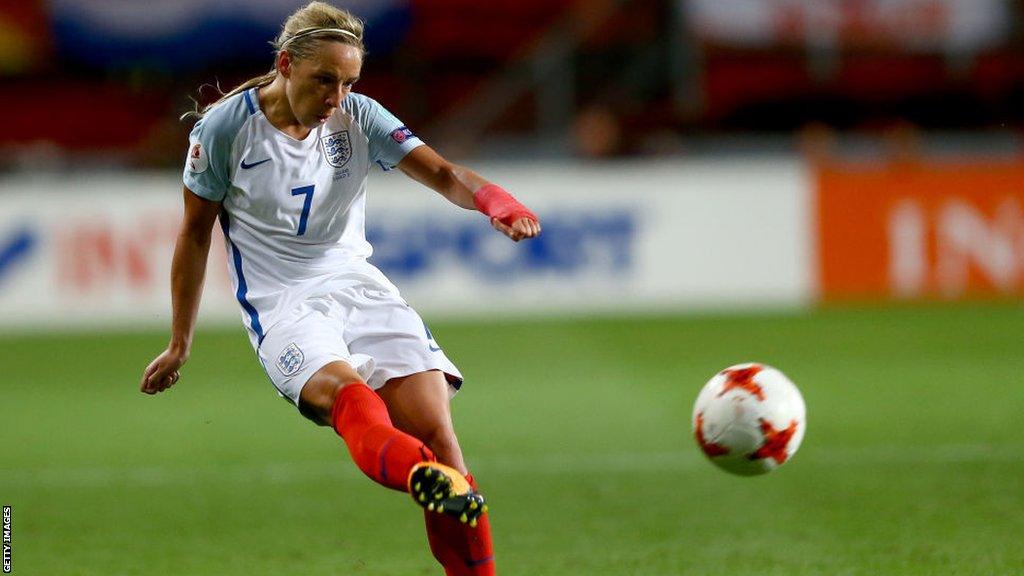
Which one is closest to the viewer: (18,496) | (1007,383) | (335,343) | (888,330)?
(335,343)

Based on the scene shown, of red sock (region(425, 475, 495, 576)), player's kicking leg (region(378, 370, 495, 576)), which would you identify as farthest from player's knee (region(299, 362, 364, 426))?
red sock (region(425, 475, 495, 576))

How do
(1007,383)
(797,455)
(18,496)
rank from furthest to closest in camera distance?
1. (1007,383)
2. (797,455)
3. (18,496)

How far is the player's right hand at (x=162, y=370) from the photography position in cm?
489

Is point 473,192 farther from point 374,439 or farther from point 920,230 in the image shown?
point 920,230

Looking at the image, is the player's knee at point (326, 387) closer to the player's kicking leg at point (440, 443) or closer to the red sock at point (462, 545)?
the player's kicking leg at point (440, 443)

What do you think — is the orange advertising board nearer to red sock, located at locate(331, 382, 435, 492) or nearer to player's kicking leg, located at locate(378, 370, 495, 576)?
player's kicking leg, located at locate(378, 370, 495, 576)

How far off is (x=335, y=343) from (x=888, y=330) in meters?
9.22

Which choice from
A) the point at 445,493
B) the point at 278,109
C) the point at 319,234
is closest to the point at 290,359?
the point at 319,234

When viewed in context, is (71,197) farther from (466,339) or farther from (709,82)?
(709,82)

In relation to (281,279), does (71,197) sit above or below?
below

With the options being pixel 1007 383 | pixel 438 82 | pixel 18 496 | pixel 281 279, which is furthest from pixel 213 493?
pixel 438 82

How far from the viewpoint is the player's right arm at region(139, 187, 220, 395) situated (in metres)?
4.77

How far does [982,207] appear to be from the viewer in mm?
14492

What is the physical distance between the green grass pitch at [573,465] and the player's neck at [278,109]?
1672mm
